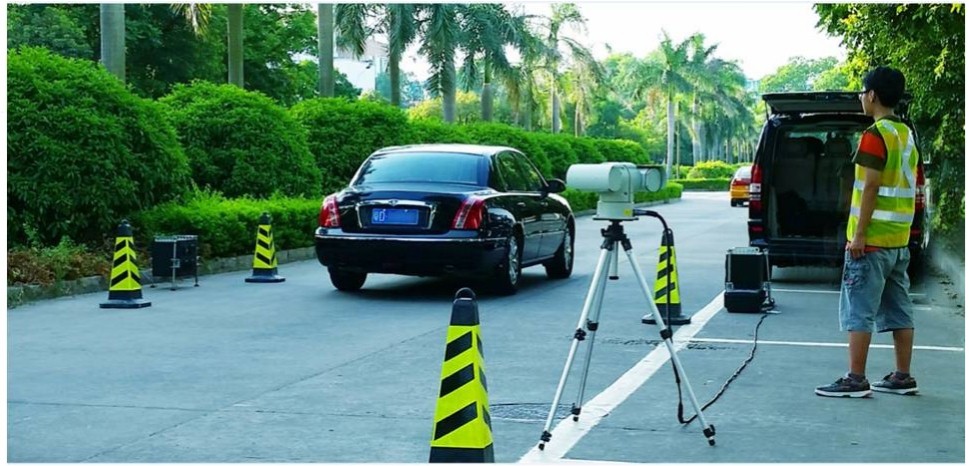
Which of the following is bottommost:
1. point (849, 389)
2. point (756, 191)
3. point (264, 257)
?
point (849, 389)

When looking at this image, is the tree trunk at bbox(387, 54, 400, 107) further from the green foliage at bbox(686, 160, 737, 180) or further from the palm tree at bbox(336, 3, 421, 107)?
the green foliage at bbox(686, 160, 737, 180)

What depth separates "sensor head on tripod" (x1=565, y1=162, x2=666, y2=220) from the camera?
6.43m

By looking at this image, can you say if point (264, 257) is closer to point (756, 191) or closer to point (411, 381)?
point (756, 191)

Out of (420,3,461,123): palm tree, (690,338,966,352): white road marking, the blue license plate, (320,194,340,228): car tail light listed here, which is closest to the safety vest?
(690,338,966,352): white road marking

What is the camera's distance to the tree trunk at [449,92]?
39719mm

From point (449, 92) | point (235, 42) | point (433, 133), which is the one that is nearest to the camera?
point (433, 133)

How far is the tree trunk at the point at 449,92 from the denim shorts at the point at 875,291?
32.0 metres

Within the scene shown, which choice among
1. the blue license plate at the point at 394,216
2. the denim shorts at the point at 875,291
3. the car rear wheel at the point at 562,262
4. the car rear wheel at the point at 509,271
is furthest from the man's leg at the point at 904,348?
the car rear wheel at the point at 562,262

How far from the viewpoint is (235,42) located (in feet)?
96.8

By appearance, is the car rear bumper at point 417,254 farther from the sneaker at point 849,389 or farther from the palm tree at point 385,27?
the palm tree at point 385,27

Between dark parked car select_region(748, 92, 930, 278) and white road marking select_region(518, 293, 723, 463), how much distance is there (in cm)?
398

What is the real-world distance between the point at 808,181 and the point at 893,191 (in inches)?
322

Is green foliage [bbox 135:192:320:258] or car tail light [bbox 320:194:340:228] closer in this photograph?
car tail light [bbox 320:194:340:228]

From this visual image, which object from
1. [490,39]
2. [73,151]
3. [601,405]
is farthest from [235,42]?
[601,405]
